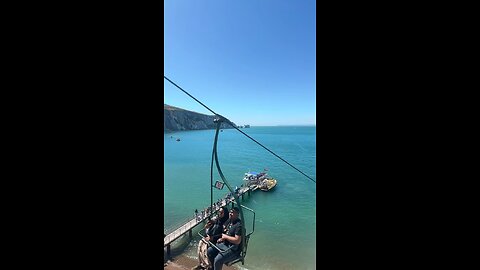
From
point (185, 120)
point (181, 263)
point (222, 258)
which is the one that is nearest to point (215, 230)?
point (222, 258)

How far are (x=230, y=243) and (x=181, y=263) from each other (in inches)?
259

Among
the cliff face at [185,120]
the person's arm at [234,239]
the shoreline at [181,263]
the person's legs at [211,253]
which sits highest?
the cliff face at [185,120]

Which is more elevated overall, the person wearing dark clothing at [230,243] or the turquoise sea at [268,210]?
the person wearing dark clothing at [230,243]

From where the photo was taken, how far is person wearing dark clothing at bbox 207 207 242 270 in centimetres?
532

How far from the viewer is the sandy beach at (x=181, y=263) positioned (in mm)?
9758

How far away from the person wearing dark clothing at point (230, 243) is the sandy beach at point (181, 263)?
5.12 meters

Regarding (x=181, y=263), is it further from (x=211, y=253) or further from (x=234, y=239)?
(x=234, y=239)

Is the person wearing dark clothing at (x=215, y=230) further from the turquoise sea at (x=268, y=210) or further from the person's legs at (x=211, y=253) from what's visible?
the turquoise sea at (x=268, y=210)

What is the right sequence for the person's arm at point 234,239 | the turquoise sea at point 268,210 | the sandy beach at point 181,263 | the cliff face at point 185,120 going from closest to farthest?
1. the person's arm at point 234,239
2. the sandy beach at point 181,263
3. the turquoise sea at point 268,210
4. the cliff face at point 185,120

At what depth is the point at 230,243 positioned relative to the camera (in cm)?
540

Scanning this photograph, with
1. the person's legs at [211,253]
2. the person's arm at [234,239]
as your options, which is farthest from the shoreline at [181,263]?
the person's arm at [234,239]

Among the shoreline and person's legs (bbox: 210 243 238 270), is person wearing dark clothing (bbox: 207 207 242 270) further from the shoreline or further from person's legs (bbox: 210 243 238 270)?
the shoreline
